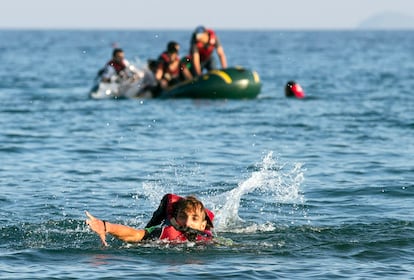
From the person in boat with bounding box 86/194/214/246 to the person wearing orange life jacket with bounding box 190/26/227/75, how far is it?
47.6 ft

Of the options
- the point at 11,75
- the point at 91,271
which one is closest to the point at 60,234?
the point at 91,271

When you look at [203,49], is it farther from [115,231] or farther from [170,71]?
[115,231]

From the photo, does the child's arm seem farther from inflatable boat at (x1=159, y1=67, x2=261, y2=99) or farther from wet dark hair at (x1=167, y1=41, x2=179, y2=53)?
inflatable boat at (x1=159, y1=67, x2=261, y2=99)

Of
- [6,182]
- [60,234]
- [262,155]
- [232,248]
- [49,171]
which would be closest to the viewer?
[232,248]

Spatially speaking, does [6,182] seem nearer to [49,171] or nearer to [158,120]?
[49,171]

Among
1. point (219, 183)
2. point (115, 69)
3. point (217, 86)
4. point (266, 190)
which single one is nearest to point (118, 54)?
point (115, 69)

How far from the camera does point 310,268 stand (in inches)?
379

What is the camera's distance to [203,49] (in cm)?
2538

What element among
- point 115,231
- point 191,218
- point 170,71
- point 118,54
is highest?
point 118,54

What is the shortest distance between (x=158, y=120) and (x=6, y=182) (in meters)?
7.60

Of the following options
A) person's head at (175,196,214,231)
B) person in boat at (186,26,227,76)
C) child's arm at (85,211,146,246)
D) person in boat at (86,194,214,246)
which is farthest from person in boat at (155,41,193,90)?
person's head at (175,196,214,231)

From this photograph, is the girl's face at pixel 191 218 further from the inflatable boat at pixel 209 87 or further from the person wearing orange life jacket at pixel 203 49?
the inflatable boat at pixel 209 87

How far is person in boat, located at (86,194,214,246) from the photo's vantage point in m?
9.85

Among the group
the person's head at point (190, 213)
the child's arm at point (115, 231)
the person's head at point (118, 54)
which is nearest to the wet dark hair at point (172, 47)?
the person's head at point (118, 54)
